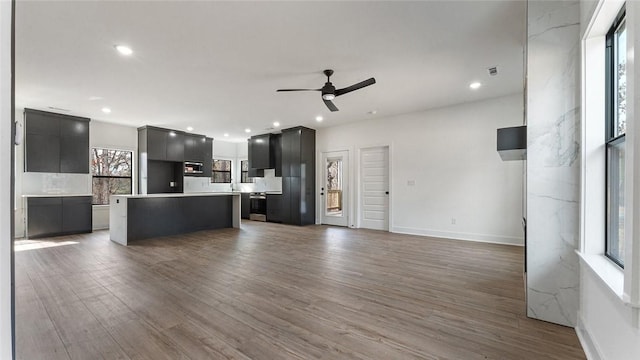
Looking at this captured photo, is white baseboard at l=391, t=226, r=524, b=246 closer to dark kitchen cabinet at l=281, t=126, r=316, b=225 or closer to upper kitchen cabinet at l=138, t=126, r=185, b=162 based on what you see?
dark kitchen cabinet at l=281, t=126, r=316, b=225

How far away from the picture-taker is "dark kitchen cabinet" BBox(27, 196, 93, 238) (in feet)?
17.7

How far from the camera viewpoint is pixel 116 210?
5062mm

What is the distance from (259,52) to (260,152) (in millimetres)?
5386

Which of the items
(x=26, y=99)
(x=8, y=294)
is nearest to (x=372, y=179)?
(x=8, y=294)

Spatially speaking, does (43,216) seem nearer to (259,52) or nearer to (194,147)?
(194,147)

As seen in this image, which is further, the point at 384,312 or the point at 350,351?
the point at 384,312

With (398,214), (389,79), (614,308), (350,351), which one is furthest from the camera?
(398,214)

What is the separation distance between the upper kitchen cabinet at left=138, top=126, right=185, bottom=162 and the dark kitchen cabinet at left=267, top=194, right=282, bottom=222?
112 inches

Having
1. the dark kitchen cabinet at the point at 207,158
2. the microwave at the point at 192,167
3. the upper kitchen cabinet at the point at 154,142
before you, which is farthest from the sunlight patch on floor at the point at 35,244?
the dark kitchen cabinet at the point at 207,158

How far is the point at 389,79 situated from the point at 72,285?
15.6 ft

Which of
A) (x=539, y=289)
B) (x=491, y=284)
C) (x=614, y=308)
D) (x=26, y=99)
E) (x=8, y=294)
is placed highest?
(x=26, y=99)

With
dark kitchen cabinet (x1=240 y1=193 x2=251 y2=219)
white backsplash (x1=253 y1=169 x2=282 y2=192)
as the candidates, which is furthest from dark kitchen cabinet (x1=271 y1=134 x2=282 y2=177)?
dark kitchen cabinet (x1=240 y1=193 x2=251 y2=219)

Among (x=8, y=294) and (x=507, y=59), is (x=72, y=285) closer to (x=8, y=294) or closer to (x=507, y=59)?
(x=8, y=294)

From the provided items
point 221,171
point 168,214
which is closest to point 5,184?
point 168,214
